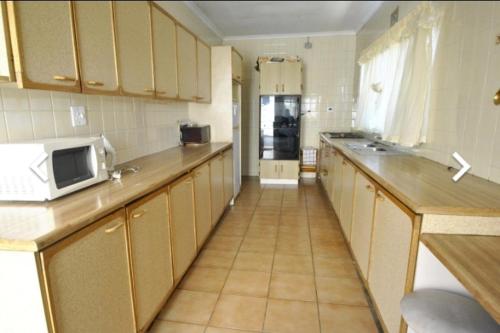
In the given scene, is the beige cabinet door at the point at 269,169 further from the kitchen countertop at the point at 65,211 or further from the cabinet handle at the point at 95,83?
the cabinet handle at the point at 95,83

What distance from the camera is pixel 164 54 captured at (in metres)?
2.06

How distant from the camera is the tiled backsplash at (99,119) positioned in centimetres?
125

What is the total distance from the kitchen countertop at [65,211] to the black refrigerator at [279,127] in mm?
2993

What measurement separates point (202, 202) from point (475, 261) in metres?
1.73

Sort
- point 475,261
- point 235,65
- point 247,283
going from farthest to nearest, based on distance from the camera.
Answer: point 235,65, point 247,283, point 475,261

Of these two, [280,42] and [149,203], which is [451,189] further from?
[280,42]

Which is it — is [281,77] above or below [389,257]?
above

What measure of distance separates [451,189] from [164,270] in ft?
4.83

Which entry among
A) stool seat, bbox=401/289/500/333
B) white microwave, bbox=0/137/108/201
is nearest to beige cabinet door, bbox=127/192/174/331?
white microwave, bbox=0/137/108/201

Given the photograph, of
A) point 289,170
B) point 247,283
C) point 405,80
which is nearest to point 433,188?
point 405,80

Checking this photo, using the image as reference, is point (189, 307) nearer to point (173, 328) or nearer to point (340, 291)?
point (173, 328)

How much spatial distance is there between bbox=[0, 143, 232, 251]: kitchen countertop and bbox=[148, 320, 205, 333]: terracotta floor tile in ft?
2.51

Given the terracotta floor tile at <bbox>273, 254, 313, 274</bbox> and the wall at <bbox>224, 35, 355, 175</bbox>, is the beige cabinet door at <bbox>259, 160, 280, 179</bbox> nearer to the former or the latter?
the wall at <bbox>224, 35, 355, 175</bbox>

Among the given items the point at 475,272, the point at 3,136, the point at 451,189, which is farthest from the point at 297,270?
the point at 3,136
